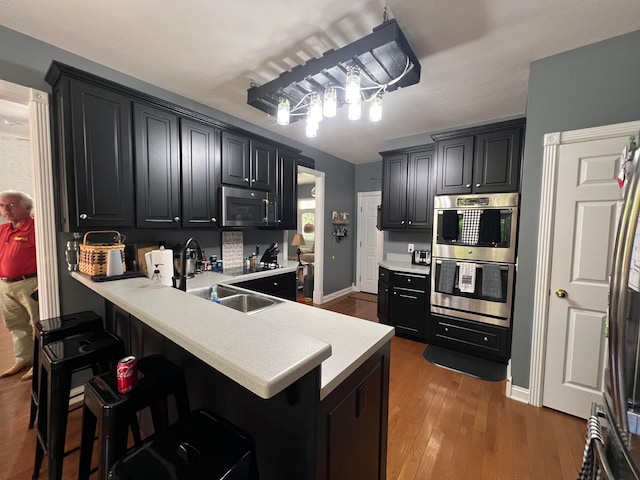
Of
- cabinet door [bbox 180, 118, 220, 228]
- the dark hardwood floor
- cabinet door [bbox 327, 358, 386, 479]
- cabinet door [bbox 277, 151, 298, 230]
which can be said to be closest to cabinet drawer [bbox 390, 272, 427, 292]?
the dark hardwood floor

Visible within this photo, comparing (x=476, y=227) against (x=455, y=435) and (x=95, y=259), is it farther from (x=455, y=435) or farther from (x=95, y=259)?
(x=95, y=259)

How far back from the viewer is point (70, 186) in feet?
6.14

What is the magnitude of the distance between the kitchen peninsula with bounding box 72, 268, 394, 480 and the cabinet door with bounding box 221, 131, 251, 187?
1.66 m

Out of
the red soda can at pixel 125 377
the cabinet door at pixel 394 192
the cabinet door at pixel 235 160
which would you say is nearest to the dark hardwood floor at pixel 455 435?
the red soda can at pixel 125 377

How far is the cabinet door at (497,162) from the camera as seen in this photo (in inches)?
107

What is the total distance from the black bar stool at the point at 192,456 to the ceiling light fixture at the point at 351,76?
6.01 ft

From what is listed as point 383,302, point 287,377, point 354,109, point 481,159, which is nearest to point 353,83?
point 354,109

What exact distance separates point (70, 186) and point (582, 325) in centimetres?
383

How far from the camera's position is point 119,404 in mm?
993

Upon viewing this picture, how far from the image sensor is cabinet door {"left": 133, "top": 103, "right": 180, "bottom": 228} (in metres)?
2.19

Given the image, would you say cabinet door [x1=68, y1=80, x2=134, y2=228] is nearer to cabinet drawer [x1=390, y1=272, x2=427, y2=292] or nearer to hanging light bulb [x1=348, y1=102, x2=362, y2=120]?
hanging light bulb [x1=348, y1=102, x2=362, y2=120]

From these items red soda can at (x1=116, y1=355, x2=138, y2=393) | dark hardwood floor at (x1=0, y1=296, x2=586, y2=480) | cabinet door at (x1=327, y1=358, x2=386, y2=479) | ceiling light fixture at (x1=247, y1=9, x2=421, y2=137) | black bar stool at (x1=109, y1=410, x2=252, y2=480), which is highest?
ceiling light fixture at (x1=247, y1=9, x2=421, y2=137)

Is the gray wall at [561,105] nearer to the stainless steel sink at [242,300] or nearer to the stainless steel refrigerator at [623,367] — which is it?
the stainless steel refrigerator at [623,367]

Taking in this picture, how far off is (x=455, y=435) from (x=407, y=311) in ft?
5.22
